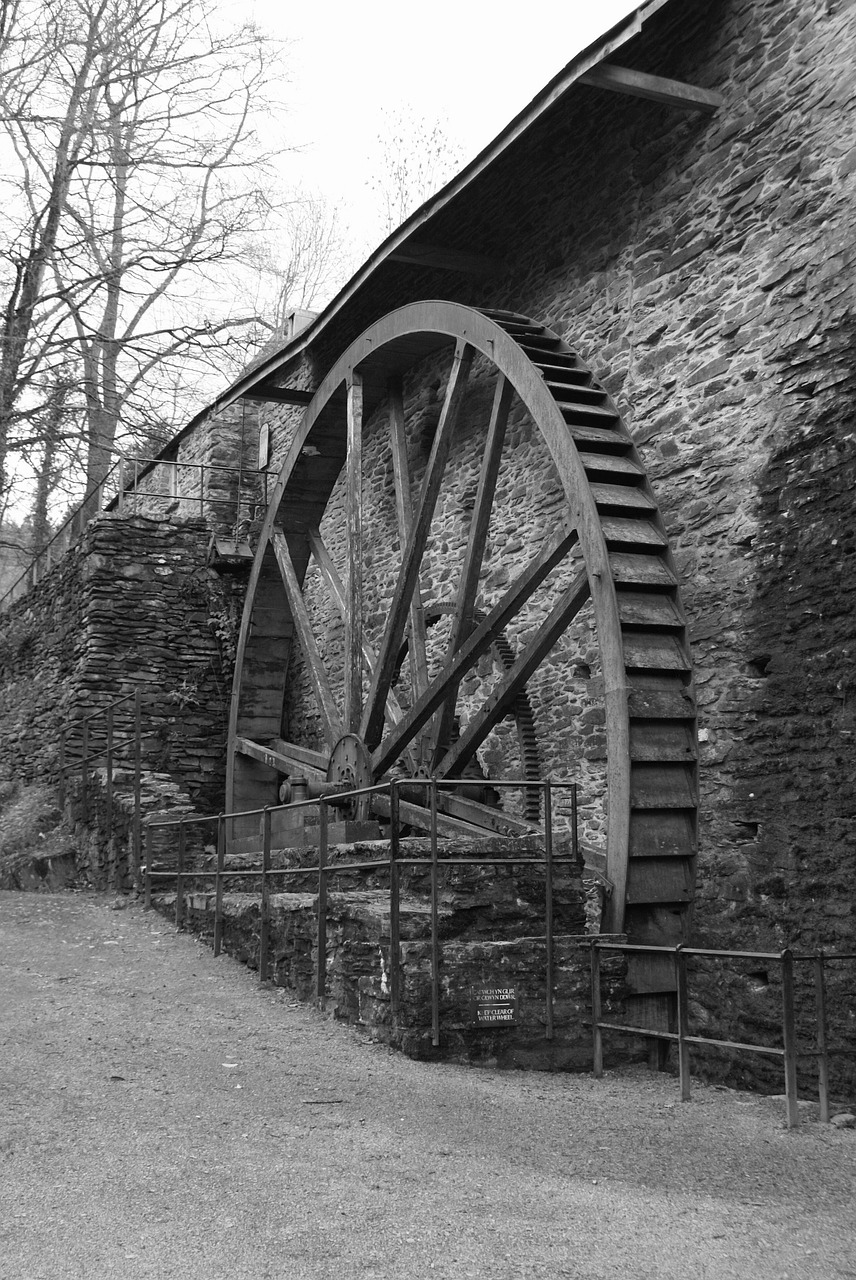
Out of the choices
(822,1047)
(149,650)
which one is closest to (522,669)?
(822,1047)

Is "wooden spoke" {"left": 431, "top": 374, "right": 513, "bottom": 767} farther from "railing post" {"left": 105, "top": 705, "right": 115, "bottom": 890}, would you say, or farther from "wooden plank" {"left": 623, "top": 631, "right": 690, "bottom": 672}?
"railing post" {"left": 105, "top": 705, "right": 115, "bottom": 890}

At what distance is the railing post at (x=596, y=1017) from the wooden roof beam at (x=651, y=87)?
4711mm

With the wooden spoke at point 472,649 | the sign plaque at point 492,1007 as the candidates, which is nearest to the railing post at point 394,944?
the sign plaque at point 492,1007

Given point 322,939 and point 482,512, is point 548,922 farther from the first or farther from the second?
point 482,512

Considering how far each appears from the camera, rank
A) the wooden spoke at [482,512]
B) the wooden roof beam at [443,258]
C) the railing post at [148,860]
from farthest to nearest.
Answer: the railing post at [148,860] < the wooden roof beam at [443,258] < the wooden spoke at [482,512]

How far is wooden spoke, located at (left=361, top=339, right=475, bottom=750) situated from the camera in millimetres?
8688

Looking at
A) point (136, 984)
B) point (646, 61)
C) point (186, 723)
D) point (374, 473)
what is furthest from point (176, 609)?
point (646, 61)

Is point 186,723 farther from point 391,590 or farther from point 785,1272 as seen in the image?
point 785,1272

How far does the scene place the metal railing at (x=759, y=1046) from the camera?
4.88m

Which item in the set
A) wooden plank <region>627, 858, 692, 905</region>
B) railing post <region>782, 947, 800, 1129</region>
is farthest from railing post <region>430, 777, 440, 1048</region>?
railing post <region>782, 947, 800, 1129</region>

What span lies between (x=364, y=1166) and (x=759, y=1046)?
2199 millimetres

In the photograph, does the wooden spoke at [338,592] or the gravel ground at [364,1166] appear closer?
the gravel ground at [364,1166]

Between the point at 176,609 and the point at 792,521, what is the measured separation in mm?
8492

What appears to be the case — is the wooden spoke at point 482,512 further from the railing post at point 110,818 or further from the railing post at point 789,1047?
the railing post at point 110,818
